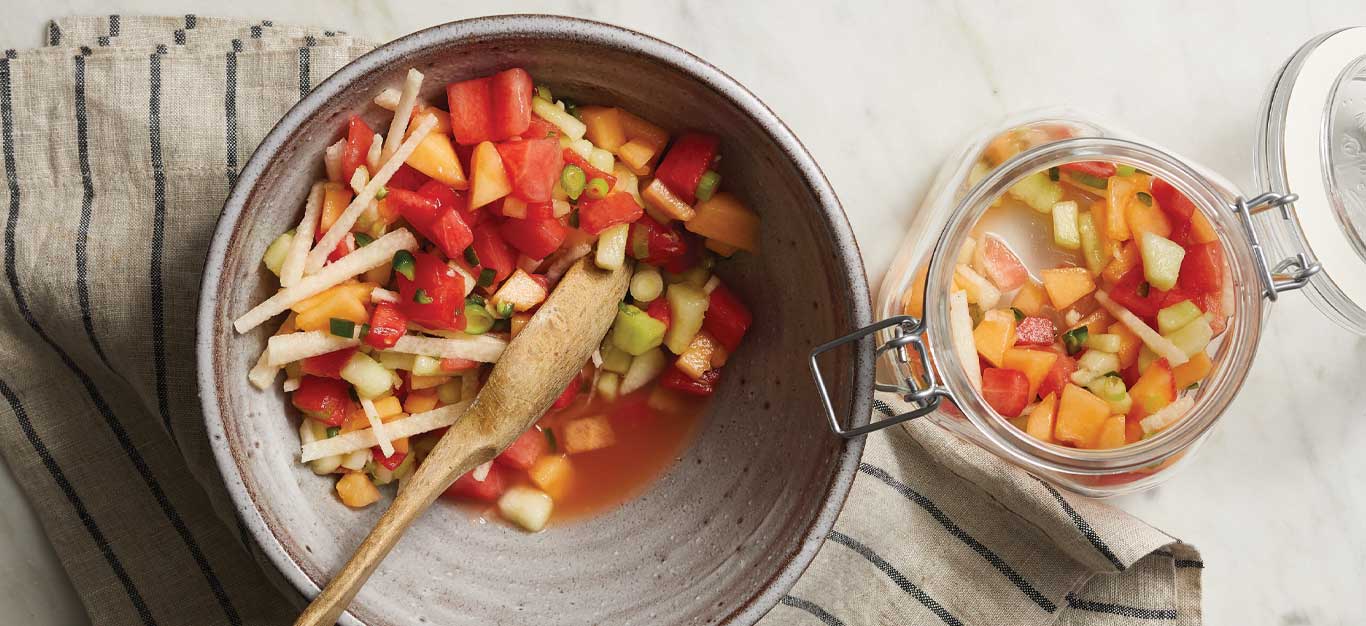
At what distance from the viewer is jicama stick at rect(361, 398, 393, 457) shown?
1.69 metres

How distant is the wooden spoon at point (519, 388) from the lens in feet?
5.41

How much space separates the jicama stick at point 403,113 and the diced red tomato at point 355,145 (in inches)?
1.1

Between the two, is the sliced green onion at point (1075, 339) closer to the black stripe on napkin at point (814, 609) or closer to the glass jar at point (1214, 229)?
the glass jar at point (1214, 229)

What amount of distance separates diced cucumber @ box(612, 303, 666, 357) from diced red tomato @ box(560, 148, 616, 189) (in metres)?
0.25

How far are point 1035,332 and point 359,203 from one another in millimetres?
1241

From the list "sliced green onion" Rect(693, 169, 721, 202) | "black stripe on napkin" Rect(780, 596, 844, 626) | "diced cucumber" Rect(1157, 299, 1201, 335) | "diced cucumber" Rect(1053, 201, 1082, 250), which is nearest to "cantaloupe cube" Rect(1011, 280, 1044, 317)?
Answer: "diced cucumber" Rect(1053, 201, 1082, 250)

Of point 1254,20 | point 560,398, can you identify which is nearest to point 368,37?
point 560,398

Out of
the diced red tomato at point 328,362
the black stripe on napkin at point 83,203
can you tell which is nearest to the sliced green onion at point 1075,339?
the diced red tomato at point 328,362

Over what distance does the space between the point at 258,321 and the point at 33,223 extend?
0.71 meters

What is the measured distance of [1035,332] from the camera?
6.21 feet

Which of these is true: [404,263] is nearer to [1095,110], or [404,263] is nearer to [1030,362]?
A: [1030,362]

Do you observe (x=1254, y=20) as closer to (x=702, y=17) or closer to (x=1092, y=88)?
(x=1092, y=88)

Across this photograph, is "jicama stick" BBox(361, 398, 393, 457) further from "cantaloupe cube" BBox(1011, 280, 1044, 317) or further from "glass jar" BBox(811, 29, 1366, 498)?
"cantaloupe cube" BBox(1011, 280, 1044, 317)

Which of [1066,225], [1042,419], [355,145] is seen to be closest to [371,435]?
[355,145]
